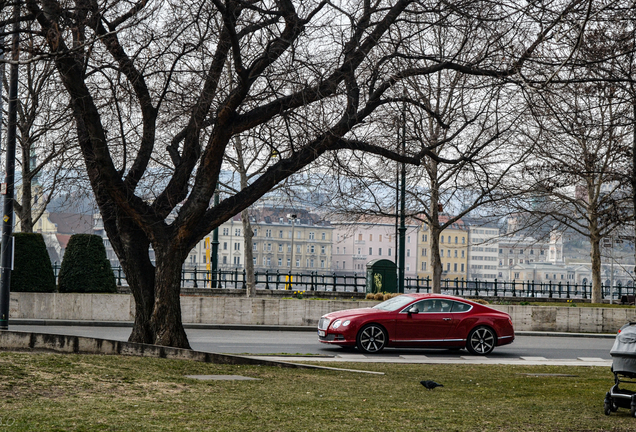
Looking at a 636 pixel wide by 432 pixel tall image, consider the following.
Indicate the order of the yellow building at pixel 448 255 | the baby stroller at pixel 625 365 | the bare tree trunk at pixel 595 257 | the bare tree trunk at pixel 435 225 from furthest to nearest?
the yellow building at pixel 448 255 → the bare tree trunk at pixel 595 257 → the bare tree trunk at pixel 435 225 → the baby stroller at pixel 625 365

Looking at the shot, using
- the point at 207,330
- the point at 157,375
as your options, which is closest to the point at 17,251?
the point at 207,330

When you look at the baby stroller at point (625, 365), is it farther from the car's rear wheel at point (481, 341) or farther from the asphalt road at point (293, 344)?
the car's rear wheel at point (481, 341)

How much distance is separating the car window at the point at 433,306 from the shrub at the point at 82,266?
1095cm

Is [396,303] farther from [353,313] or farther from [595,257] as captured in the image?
[595,257]

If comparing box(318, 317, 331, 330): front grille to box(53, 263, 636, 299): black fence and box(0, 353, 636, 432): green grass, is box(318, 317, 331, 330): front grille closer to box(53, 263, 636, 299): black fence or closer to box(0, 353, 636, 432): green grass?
box(53, 263, 636, 299): black fence

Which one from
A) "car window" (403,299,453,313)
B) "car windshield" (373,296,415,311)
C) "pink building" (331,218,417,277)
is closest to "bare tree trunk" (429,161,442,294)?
"car windshield" (373,296,415,311)

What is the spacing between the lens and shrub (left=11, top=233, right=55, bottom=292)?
889 inches

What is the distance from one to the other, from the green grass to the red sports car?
16.1 feet

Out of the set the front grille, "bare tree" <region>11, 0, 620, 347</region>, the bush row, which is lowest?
the front grille

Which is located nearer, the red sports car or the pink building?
the red sports car

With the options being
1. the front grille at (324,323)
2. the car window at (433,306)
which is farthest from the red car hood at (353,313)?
the car window at (433,306)

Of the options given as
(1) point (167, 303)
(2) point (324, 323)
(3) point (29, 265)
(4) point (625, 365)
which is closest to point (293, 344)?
(2) point (324, 323)

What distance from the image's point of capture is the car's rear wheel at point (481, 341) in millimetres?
17453

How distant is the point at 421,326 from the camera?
677 inches
